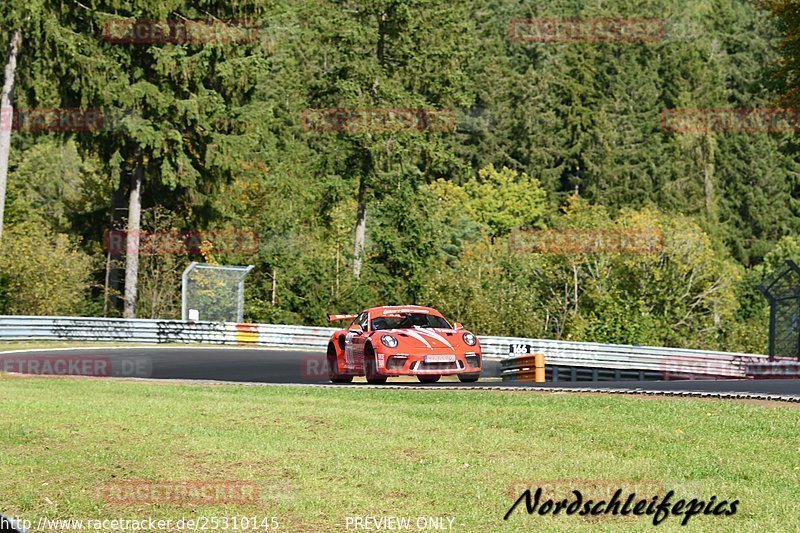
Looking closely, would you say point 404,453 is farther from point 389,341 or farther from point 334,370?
point 334,370

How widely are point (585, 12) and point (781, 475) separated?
103 meters

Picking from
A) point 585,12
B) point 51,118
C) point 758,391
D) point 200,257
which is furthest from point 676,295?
point 585,12

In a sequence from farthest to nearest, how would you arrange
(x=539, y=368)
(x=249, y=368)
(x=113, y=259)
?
(x=113, y=259), (x=249, y=368), (x=539, y=368)

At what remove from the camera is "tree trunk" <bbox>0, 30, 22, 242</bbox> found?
41156mm

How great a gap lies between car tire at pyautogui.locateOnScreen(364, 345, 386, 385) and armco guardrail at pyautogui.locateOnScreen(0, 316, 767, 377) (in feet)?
28.2

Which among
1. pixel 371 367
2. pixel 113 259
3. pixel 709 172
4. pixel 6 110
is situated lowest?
pixel 371 367

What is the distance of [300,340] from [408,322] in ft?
64.2

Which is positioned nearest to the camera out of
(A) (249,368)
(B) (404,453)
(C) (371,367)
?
(B) (404,453)

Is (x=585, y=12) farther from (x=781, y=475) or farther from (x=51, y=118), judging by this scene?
(x=781, y=475)

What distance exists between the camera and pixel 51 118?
43875 millimetres

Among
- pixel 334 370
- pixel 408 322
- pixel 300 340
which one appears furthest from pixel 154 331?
pixel 408 322

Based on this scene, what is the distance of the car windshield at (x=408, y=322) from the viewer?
20.6 meters

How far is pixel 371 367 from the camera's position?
20.4m

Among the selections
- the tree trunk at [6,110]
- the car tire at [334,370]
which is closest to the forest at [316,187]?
the tree trunk at [6,110]
